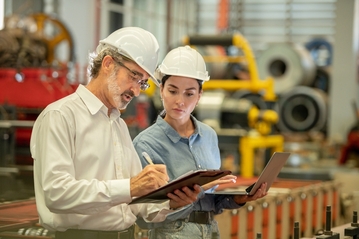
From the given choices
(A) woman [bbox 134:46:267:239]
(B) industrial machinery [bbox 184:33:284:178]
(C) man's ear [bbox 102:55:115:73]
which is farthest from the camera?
(B) industrial machinery [bbox 184:33:284:178]

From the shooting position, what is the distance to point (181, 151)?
9.29ft

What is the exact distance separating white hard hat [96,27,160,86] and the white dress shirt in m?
0.19

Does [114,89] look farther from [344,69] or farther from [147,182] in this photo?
[344,69]


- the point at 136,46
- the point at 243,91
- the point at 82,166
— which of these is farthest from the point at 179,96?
the point at 243,91

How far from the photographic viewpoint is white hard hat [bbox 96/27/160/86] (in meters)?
2.36

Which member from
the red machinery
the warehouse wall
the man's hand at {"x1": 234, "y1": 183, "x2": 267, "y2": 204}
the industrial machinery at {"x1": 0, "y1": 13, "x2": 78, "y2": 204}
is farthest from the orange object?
the man's hand at {"x1": 234, "y1": 183, "x2": 267, "y2": 204}

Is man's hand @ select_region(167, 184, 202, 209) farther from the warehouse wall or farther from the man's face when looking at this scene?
the warehouse wall

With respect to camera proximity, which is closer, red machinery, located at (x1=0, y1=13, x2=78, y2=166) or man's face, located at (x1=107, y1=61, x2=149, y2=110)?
man's face, located at (x1=107, y1=61, x2=149, y2=110)

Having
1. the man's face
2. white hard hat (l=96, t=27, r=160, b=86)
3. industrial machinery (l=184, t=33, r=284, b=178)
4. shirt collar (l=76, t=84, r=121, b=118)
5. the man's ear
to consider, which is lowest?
industrial machinery (l=184, t=33, r=284, b=178)

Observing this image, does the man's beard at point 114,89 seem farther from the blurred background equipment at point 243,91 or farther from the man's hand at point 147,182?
the blurred background equipment at point 243,91

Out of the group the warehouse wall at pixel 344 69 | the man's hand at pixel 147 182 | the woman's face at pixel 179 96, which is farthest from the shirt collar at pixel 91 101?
the warehouse wall at pixel 344 69

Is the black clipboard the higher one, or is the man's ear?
the man's ear

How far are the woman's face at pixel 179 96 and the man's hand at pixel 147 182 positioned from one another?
620mm

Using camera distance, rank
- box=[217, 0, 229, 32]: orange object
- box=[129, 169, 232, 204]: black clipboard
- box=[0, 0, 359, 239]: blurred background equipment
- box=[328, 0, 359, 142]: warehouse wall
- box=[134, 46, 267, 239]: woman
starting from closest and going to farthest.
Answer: box=[129, 169, 232, 204]: black clipboard
box=[134, 46, 267, 239]: woman
box=[0, 0, 359, 239]: blurred background equipment
box=[328, 0, 359, 142]: warehouse wall
box=[217, 0, 229, 32]: orange object
